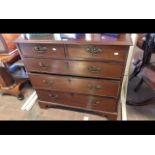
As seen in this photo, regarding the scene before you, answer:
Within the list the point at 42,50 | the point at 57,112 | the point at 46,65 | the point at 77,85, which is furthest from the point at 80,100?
the point at 42,50

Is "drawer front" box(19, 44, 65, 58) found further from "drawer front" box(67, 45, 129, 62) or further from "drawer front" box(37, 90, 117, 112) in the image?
"drawer front" box(37, 90, 117, 112)

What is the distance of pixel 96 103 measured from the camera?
124cm

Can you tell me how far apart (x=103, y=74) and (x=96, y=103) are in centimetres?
33

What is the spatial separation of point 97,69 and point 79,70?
0.14 m

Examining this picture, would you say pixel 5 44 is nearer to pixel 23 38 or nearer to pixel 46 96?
pixel 23 38

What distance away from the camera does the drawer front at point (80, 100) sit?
1.21 m

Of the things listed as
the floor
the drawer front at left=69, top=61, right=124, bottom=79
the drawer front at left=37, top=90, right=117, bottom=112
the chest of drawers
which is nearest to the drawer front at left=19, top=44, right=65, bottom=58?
the chest of drawers

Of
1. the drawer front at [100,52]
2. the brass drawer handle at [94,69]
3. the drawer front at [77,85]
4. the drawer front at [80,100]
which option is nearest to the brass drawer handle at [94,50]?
the drawer front at [100,52]

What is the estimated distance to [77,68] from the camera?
1.07 m

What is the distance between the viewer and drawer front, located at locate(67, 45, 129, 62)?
886 mm

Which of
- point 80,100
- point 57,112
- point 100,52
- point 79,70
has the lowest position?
point 57,112

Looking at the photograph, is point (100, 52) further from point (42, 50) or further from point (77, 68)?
point (42, 50)
